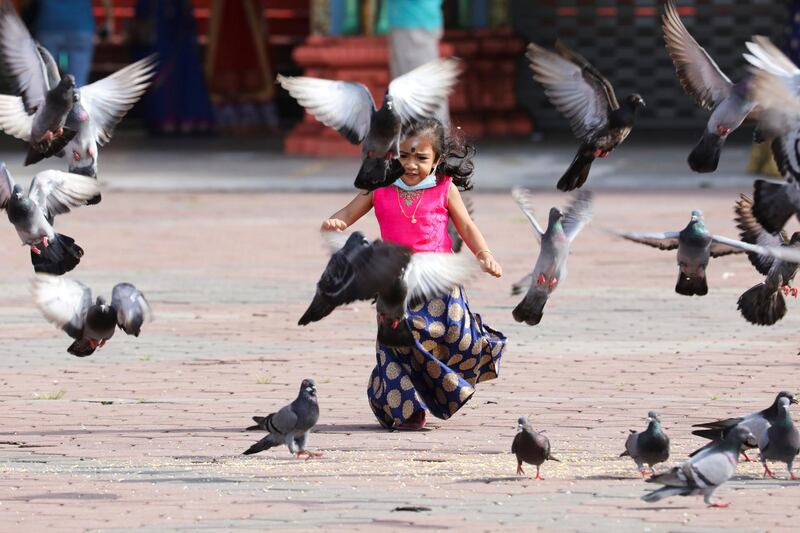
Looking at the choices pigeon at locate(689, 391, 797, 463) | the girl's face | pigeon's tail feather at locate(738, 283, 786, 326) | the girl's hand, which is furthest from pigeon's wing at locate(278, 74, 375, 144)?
pigeon's tail feather at locate(738, 283, 786, 326)

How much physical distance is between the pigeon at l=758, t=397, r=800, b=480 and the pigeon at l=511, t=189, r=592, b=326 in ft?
3.03

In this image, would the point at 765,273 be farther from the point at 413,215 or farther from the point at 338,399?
the point at 338,399

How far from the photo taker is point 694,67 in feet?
21.3

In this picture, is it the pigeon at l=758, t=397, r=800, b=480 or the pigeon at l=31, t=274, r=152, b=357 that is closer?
the pigeon at l=758, t=397, r=800, b=480

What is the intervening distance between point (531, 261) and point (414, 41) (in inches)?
281

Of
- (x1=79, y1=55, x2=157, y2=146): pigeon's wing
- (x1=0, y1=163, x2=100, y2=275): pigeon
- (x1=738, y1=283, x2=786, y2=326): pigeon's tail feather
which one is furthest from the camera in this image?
(x1=738, y1=283, x2=786, y2=326): pigeon's tail feather

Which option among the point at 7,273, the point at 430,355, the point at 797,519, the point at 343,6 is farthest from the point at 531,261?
the point at 343,6

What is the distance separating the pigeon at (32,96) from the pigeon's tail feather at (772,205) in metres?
2.48

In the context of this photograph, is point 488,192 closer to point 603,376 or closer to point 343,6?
point 343,6

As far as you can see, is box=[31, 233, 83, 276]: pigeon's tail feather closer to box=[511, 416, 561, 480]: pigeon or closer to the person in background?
box=[511, 416, 561, 480]: pigeon

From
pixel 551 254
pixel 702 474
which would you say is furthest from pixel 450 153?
pixel 702 474

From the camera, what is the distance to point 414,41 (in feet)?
65.8

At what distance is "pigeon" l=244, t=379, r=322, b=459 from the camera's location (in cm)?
661

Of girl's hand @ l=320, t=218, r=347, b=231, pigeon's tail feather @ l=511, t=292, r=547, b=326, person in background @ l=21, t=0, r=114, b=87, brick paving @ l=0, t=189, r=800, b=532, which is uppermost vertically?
pigeon's tail feather @ l=511, t=292, r=547, b=326
